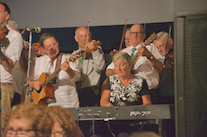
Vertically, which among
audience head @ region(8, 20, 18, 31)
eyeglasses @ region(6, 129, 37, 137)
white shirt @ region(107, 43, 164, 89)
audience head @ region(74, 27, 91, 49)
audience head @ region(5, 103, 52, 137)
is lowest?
eyeglasses @ region(6, 129, 37, 137)

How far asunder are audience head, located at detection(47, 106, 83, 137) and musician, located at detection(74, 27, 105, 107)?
201 mm

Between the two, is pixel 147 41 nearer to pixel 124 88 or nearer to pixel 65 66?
pixel 124 88

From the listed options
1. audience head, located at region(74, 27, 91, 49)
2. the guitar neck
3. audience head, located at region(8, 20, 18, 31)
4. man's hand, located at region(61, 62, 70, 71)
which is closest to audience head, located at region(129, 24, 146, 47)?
audience head, located at region(74, 27, 91, 49)

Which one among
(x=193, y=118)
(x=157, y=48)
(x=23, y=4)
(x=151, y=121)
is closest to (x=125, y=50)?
(x=157, y=48)

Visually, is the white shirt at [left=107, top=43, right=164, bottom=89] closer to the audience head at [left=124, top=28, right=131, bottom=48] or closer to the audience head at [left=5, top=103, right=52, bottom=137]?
the audience head at [left=124, top=28, right=131, bottom=48]

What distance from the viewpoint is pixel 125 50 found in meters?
2.36

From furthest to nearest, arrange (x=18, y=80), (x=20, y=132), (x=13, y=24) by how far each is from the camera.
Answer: (x=13, y=24), (x=18, y=80), (x=20, y=132)

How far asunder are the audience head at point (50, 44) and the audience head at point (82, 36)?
241 mm

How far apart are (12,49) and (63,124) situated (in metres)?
1.00

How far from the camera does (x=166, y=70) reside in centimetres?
226

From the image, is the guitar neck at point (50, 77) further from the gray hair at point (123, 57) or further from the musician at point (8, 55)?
the gray hair at point (123, 57)

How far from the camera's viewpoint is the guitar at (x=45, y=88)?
239cm

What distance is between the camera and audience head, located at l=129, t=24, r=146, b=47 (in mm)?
2350

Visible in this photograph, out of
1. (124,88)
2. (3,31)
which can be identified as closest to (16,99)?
(3,31)
